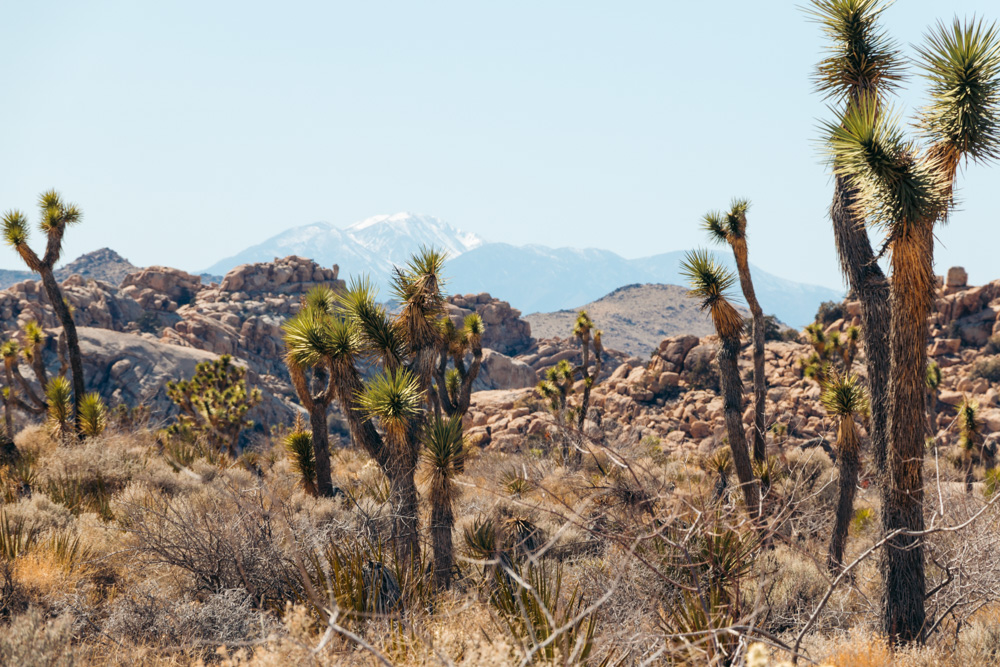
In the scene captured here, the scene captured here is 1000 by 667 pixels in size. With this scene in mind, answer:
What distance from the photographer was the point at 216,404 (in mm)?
24641

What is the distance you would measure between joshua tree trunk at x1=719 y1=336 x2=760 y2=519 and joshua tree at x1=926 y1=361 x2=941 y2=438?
18920 mm

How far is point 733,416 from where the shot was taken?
512 inches

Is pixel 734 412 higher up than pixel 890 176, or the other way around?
pixel 890 176

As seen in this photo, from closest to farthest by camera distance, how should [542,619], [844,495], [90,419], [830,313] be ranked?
[542,619], [844,495], [90,419], [830,313]

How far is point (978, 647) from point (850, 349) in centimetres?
2157

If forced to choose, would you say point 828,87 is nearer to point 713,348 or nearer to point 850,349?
point 850,349

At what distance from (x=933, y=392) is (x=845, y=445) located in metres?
24.9

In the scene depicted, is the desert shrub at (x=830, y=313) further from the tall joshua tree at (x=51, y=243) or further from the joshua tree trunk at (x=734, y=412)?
the tall joshua tree at (x=51, y=243)

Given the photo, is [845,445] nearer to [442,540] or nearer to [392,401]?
[442,540]

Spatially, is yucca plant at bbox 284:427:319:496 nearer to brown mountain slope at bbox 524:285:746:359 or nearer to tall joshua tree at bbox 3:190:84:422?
tall joshua tree at bbox 3:190:84:422

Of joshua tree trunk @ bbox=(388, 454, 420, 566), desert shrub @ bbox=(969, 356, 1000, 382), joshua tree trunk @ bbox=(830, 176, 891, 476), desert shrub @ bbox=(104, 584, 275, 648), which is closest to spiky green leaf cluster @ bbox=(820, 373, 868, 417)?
joshua tree trunk @ bbox=(830, 176, 891, 476)

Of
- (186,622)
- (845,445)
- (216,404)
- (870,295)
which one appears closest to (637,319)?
(216,404)

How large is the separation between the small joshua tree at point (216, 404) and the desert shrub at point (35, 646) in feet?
65.0

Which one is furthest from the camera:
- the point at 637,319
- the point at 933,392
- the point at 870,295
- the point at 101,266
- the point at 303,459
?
the point at 637,319
